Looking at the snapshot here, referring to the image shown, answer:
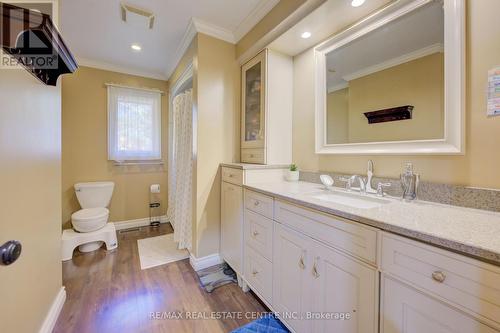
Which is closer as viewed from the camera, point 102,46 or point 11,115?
point 11,115

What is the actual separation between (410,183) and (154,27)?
2.58 metres

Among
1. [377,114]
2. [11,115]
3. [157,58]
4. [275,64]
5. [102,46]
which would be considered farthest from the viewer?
[157,58]

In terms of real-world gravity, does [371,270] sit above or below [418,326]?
above

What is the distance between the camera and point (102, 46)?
2459 mm

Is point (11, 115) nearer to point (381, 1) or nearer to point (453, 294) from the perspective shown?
point (453, 294)

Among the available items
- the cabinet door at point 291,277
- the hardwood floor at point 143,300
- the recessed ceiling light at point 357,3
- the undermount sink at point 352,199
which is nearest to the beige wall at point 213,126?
the hardwood floor at point 143,300

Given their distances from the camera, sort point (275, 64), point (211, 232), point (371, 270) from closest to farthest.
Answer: point (371, 270)
point (275, 64)
point (211, 232)

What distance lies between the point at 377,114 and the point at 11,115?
2.03 meters

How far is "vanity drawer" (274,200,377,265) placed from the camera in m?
0.81

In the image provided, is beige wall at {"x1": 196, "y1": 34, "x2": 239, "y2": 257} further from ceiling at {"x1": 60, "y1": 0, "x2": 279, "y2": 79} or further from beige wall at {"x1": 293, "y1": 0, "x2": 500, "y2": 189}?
beige wall at {"x1": 293, "y1": 0, "x2": 500, "y2": 189}

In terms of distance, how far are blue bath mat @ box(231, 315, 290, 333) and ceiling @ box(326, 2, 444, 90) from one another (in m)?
1.79

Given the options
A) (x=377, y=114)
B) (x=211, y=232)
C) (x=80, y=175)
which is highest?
(x=377, y=114)

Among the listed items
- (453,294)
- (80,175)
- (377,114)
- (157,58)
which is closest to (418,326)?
(453,294)

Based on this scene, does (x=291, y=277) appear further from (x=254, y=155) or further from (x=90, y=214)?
(x=90, y=214)
